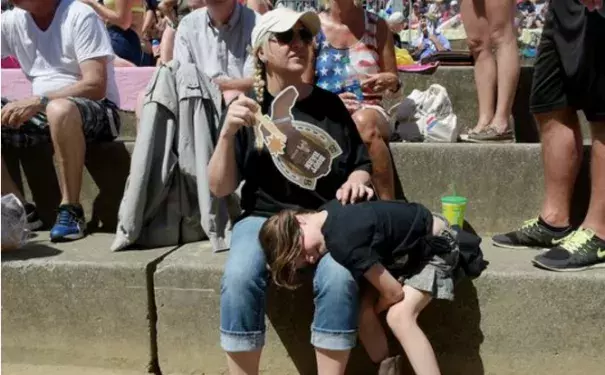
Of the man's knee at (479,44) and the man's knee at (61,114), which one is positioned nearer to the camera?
the man's knee at (61,114)

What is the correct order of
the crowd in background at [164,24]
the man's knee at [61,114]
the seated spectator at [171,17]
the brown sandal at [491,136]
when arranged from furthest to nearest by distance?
the crowd in background at [164,24] → the seated spectator at [171,17] → the brown sandal at [491,136] → the man's knee at [61,114]

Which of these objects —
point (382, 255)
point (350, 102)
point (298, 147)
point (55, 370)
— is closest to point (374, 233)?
point (382, 255)

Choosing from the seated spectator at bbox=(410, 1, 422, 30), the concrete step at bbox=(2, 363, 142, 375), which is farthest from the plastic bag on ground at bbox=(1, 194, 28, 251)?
the seated spectator at bbox=(410, 1, 422, 30)

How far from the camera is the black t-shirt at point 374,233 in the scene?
281 centimetres

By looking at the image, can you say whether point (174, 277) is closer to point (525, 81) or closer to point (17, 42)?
point (17, 42)

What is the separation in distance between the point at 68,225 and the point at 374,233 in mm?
1688

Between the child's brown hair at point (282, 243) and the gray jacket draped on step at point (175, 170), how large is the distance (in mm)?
651

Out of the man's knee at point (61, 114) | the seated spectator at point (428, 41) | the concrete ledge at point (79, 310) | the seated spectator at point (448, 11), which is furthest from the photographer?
the seated spectator at point (448, 11)

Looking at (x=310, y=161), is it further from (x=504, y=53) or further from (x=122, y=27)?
(x=122, y=27)

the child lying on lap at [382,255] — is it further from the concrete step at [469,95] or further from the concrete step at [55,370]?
the concrete step at [469,95]

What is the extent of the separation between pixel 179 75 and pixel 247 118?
78 centimetres

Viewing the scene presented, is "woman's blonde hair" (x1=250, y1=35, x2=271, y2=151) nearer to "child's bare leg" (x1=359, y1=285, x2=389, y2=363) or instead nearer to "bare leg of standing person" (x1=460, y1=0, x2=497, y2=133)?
"child's bare leg" (x1=359, y1=285, x2=389, y2=363)

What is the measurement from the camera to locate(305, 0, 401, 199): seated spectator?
3824 mm

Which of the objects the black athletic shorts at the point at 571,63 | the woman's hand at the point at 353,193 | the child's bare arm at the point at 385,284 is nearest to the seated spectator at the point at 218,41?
the woman's hand at the point at 353,193
